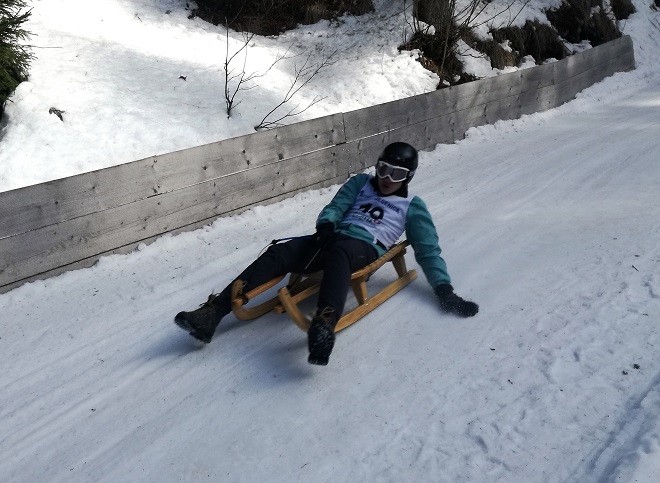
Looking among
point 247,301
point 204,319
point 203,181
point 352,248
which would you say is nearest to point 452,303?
point 352,248

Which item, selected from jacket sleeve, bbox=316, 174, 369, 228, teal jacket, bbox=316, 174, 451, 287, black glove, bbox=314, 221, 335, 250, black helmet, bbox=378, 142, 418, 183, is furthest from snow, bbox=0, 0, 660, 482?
black helmet, bbox=378, 142, 418, 183

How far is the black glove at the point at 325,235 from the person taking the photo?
13.2ft

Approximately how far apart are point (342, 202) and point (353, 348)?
1.11m

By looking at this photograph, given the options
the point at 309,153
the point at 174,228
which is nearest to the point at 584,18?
the point at 309,153

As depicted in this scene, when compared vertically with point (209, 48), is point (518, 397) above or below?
below

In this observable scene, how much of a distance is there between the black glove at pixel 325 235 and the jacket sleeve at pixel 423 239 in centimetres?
52

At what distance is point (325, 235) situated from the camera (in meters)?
4.07

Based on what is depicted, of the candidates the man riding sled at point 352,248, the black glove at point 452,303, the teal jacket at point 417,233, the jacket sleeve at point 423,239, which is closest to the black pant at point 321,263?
the man riding sled at point 352,248

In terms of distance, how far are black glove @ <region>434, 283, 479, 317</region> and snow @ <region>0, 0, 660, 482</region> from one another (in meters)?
0.10

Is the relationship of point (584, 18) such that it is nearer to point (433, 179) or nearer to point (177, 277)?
point (433, 179)

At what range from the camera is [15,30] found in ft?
20.2

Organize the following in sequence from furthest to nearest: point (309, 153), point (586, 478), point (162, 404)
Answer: point (309, 153)
point (162, 404)
point (586, 478)

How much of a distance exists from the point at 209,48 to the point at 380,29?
321cm

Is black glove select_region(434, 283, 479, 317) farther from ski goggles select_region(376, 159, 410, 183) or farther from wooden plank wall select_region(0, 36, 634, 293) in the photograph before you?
wooden plank wall select_region(0, 36, 634, 293)
